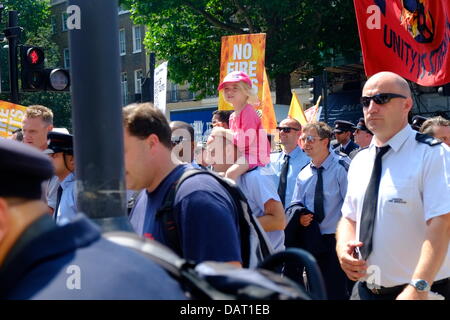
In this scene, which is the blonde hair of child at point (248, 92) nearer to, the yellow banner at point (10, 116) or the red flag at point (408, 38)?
the red flag at point (408, 38)

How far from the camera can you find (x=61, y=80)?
10.4 metres

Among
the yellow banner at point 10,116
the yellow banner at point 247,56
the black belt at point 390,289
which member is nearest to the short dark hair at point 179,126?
the black belt at point 390,289

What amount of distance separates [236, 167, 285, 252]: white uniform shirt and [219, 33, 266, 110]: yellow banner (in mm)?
5335

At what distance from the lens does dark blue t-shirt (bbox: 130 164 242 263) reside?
2.85m

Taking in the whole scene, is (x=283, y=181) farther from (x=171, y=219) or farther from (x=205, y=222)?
(x=205, y=222)

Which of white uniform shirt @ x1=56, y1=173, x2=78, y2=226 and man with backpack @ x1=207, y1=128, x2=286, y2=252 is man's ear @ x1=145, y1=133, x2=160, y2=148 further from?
man with backpack @ x1=207, y1=128, x2=286, y2=252

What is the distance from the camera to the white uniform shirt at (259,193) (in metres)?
5.27

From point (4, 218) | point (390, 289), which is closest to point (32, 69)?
point (390, 289)

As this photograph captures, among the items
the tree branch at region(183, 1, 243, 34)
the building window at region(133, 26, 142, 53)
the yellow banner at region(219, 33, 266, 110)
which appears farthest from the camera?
the building window at region(133, 26, 142, 53)

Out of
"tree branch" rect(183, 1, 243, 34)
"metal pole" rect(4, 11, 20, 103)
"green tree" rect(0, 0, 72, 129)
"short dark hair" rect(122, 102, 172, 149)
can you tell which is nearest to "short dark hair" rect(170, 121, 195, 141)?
"short dark hair" rect(122, 102, 172, 149)

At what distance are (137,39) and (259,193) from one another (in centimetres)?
4584

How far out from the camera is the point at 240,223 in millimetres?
3125

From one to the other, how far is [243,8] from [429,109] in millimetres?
8448
